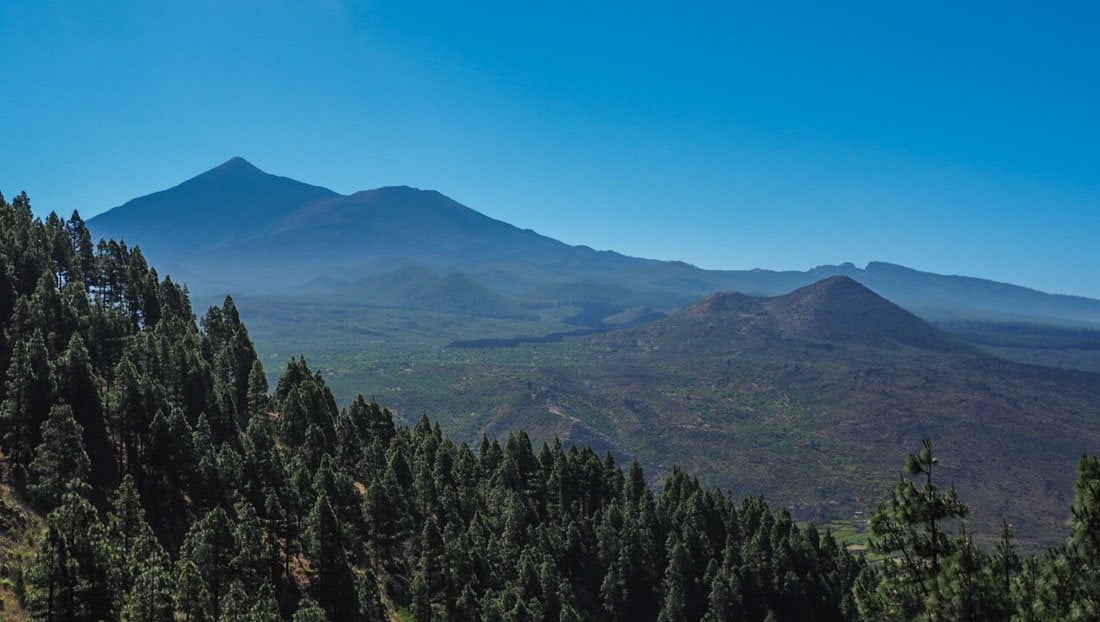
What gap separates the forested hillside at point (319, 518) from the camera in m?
26.2

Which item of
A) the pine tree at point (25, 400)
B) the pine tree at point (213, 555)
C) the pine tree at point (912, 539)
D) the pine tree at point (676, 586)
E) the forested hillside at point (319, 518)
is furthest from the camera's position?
the pine tree at point (676, 586)

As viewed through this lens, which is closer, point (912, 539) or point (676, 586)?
point (912, 539)

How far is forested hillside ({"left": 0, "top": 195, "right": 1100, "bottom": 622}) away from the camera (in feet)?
85.8

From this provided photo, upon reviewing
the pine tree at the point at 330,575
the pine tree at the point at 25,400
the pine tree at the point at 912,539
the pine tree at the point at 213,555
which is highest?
the pine tree at the point at 912,539

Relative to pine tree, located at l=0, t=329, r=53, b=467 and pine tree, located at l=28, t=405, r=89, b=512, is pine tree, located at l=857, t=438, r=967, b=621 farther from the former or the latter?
pine tree, located at l=0, t=329, r=53, b=467

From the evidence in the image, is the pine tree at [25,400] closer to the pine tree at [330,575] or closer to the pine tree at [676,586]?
the pine tree at [330,575]

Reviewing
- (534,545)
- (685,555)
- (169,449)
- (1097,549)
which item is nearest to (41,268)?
(169,449)

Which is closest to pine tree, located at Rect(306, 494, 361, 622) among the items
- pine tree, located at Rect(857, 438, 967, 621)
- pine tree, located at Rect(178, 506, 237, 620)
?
pine tree, located at Rect(178, 506, 237, 620)

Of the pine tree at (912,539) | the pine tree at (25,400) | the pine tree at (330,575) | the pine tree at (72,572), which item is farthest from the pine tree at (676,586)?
the pine tree at (25,400)

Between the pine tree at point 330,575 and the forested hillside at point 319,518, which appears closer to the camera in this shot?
the forested hillside at point 319,518

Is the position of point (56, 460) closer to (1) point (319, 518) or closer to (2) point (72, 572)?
(2) point (72, 572)

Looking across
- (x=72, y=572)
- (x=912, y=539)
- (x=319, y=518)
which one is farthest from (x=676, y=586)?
(x=72, y=572)

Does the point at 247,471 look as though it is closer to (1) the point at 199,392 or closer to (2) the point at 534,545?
(1) the point at 199,392

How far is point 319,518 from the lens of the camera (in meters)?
65.2
